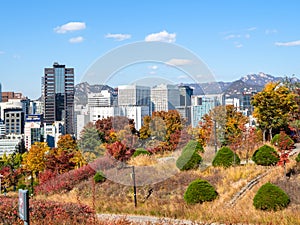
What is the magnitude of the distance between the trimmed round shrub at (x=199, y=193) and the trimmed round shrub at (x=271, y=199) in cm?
133

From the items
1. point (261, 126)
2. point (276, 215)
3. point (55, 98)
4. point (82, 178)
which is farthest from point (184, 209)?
point (55, 98)

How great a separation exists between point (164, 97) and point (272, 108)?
354 inches

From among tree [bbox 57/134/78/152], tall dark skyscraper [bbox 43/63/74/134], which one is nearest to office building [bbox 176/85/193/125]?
tree [bbox 57/134/78/152]

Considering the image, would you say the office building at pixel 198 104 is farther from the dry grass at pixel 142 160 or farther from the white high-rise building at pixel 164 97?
the dry grass at pixel 142 160

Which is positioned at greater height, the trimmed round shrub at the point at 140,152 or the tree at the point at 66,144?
the trimmed round shrub at the point at 140,152

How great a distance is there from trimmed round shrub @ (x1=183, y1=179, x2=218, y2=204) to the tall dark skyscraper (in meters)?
141

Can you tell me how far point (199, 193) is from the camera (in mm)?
9797

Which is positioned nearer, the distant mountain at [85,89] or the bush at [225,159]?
the distant mountain at [85,89]

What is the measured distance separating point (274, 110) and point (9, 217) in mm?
13620

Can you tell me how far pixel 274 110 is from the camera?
17500mm

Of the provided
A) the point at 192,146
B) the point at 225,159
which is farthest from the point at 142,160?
the point at 225,159

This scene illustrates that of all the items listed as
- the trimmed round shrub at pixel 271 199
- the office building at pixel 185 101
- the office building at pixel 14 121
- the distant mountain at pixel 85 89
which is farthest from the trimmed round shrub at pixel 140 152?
the office building at pixel 14 121

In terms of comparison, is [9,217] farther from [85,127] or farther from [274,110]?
[274,110]

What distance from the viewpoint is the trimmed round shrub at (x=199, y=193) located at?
9.79 metres
